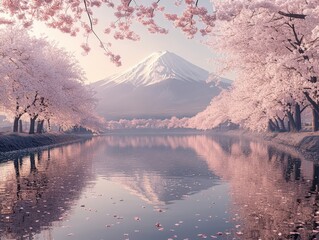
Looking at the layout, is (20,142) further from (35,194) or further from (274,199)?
(274,199)

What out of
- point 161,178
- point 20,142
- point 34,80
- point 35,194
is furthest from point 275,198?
point 34,80

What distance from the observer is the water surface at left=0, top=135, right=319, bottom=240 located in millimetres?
10570

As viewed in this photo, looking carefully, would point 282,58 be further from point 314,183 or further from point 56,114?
point 56,114

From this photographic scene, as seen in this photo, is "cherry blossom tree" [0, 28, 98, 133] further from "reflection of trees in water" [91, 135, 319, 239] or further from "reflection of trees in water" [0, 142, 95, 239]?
"reflection of trees in water" [91, 135, 319, 239]

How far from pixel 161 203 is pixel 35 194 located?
5.58 metres

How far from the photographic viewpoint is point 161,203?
14516mm

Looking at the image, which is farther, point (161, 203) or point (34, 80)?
point (34, 80)

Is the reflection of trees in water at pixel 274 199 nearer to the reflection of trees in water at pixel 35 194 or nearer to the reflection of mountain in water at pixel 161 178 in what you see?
the reflection of mountain in water at pixel 161 178

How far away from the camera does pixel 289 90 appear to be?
28609mm

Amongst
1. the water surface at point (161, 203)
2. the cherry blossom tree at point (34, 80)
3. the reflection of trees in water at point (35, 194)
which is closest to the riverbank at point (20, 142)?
the cherry blossom tree at point (34, 80)

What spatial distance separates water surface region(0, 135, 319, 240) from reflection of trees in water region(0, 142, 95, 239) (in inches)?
1.2

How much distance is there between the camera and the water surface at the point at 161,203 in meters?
10.6

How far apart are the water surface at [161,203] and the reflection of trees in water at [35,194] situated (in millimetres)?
32

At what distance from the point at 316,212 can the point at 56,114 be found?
47.8 m
